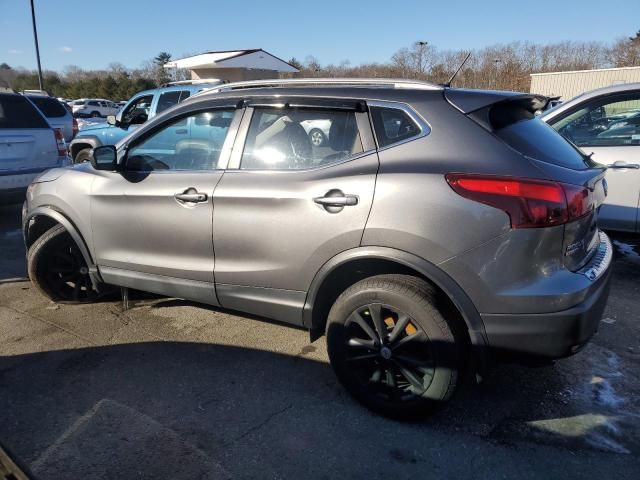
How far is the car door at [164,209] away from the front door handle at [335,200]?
2.68ft

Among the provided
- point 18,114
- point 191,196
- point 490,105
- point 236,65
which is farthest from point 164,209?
point 236,65

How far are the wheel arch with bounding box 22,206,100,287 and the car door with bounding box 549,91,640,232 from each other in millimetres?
4412

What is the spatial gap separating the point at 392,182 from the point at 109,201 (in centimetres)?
219

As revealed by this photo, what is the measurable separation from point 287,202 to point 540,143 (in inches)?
54.9

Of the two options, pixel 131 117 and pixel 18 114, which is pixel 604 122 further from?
pixel 131 117

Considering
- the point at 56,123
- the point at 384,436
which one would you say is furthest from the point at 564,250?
the point at 56,123

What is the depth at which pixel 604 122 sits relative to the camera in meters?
4.88

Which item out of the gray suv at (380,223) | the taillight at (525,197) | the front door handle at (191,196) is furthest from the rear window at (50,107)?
the taillight at (525,197)

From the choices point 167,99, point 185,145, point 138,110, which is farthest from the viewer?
point 138,110

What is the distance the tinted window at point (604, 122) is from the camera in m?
4.72

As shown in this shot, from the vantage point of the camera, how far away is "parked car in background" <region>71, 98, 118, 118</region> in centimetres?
3259

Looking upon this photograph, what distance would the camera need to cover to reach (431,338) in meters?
2.49

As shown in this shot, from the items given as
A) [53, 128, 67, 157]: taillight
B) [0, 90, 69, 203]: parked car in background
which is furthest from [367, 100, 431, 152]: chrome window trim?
[53, 128, 67, 157]: taillight

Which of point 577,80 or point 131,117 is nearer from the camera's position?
point 131,117
